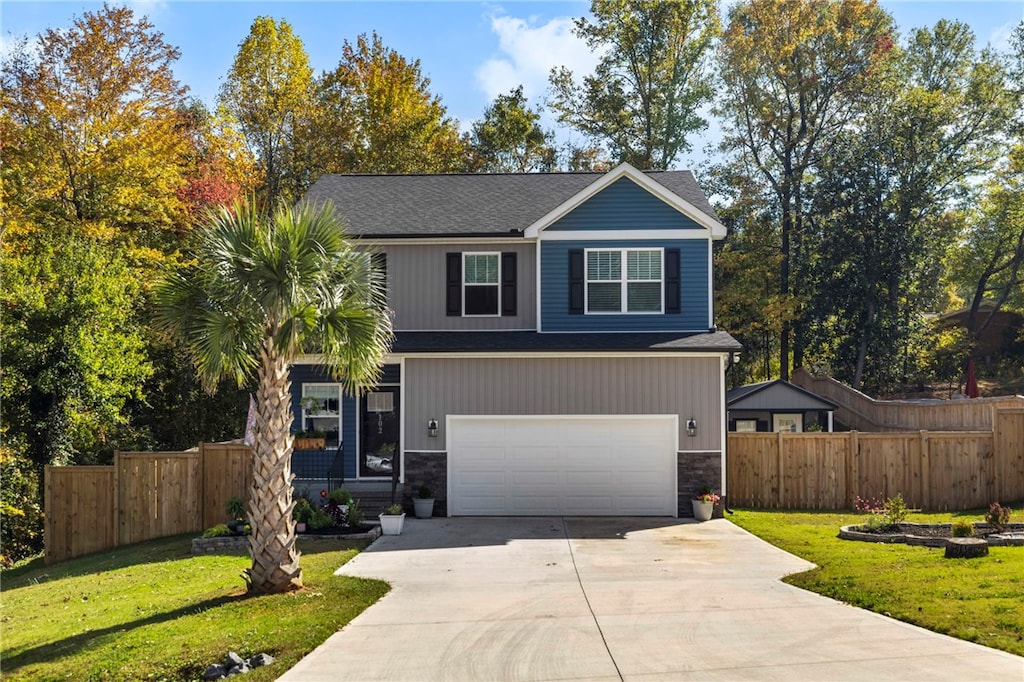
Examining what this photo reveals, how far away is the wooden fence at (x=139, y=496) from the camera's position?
19234 mm

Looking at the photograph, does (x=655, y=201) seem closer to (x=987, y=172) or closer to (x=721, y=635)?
(x=721, y=635)

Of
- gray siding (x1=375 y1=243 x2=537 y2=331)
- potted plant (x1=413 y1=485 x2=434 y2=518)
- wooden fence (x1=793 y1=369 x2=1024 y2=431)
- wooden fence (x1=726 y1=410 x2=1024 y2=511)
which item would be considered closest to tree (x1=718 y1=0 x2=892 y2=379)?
wooden fence (x1=793 y1=369 x2=1024 y2=431)

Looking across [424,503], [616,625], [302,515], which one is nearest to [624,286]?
[424,503]

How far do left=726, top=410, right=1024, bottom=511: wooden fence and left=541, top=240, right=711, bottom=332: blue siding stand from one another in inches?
120

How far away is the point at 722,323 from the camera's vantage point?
123 ft

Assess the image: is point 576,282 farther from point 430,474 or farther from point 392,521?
point 392,521

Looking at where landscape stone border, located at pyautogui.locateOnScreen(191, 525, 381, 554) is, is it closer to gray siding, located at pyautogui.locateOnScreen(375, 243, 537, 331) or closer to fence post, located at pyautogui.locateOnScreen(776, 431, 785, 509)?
gray siding, located at pyautogui.locateOnScreen(375, 243, 537, 331)

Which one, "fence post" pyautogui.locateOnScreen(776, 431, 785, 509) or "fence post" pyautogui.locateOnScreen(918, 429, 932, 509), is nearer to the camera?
"fence post" pyautogui.locateOnScreen(918, 429, 932, 509)

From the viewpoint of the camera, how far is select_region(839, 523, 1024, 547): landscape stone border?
1398cm

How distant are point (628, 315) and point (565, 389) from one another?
2.35 m

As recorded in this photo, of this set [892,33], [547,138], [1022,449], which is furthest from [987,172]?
[1022,449]

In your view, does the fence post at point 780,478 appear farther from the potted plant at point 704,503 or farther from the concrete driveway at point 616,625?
the concrete driveway at point 616,625

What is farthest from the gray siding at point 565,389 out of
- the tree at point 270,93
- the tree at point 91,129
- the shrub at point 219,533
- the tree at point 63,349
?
the tree at point 270,93

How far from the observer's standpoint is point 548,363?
20.1m
